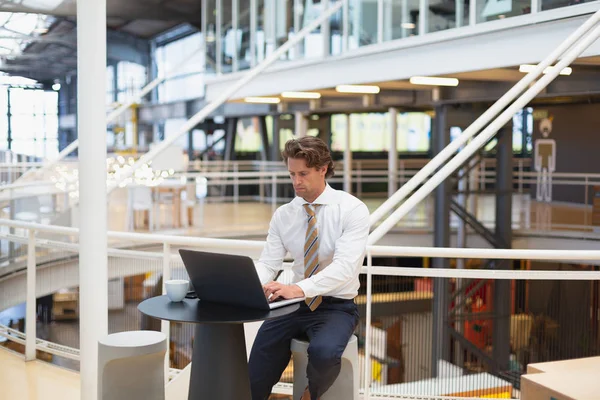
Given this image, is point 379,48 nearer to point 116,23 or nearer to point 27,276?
point 27,276

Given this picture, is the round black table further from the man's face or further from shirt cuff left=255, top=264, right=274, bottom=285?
the man's face

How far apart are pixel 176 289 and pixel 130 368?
351mm

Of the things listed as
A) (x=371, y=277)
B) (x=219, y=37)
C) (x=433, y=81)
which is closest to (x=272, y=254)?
(x=371, y=277)

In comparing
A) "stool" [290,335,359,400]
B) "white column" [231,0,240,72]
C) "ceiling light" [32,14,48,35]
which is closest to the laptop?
"stool" [290,335,359,400]

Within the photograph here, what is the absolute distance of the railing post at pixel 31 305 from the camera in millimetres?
4656

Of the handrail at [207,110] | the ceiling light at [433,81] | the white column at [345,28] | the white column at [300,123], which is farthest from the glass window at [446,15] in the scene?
the white column at [300,123]

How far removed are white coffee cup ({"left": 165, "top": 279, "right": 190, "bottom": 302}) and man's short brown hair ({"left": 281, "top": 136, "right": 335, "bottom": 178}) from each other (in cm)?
67

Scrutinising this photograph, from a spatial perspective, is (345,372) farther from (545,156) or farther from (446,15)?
(545,156)

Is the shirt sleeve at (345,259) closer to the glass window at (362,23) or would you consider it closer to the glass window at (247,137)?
the glass window at (362,23)

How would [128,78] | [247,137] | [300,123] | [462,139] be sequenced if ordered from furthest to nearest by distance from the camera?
[128,78]
[247,137]
[300,123]
[462,139]

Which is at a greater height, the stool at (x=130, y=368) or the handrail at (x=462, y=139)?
the handrail at (x=462, y=139)

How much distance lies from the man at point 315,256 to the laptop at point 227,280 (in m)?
0.19

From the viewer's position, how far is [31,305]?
15.5ft

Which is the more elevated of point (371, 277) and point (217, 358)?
point (371, 277)
